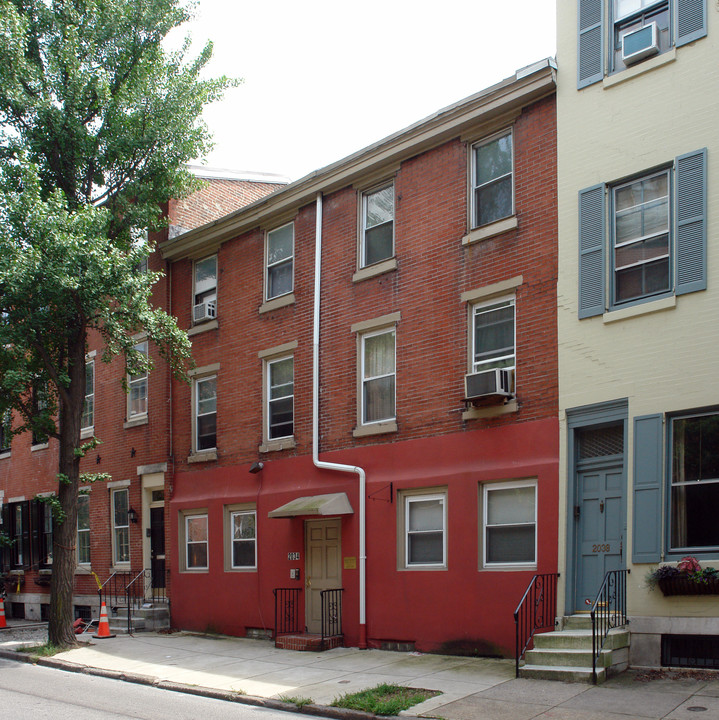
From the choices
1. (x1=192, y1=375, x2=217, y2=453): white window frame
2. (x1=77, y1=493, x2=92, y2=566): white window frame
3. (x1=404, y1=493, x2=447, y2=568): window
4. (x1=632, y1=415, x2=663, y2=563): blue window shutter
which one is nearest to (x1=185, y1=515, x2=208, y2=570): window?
(x1=192, y1=375, x2=217, y2=453): white window frame

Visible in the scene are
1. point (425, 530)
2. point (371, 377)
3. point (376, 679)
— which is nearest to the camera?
point (376, 679)

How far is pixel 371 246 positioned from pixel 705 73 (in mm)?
6582

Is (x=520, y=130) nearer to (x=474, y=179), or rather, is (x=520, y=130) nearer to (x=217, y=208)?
(x=474, y=179)

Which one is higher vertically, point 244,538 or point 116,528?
point 244,538

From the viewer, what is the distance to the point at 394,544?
14695mm

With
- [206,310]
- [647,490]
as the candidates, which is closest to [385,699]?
[647,490]

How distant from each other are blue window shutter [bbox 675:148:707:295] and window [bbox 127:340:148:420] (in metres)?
13.2

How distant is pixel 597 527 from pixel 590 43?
703 cm

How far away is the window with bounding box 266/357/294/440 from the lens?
17.4m

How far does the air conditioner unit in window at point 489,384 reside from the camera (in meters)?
13.0

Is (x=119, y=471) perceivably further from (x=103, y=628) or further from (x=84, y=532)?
(x=103, y=628)

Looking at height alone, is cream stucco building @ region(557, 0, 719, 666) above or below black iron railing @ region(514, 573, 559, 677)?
above

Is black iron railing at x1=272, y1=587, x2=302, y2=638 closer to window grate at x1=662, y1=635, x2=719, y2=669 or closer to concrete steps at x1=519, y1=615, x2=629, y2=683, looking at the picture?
concrete steps at x1=519, y1=615, x2=629, y2=683

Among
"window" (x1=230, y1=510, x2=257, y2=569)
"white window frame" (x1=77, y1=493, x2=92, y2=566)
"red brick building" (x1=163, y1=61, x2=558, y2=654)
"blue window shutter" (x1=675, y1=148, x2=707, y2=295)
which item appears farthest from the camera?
"white window frame" (x1=77, y1=493, x2=92, y2=566)
